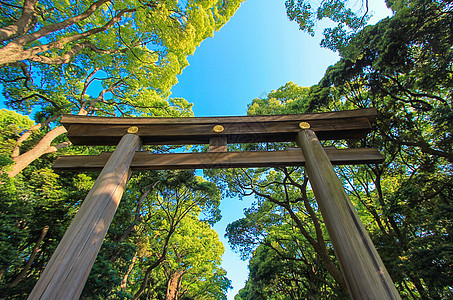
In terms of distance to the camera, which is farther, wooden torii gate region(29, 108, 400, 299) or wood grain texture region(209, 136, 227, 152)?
wood grain texture region(209, 136, 227, 152)

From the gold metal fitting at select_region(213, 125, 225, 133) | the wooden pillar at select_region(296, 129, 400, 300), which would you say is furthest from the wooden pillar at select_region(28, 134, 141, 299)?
the wooden pillar at select_region(296, 129, 400, 300)

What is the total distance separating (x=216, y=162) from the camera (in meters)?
2.71

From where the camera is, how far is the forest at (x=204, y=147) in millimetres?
4598

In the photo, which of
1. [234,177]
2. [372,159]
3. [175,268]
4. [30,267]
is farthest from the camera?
[175,268]

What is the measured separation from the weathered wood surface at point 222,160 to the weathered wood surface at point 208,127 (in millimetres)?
438

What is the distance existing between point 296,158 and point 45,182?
7.89 meters

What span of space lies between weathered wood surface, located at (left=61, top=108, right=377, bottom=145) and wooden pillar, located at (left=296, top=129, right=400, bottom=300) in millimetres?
683

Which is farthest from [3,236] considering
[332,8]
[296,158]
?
[332,8]

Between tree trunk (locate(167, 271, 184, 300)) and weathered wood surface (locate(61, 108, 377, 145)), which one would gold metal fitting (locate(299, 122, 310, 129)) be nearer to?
weathered wood surface (locate(61, 108, 377, 145))

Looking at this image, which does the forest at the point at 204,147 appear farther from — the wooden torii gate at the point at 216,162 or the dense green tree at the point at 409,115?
the wooden torii gate at the point at 216,162

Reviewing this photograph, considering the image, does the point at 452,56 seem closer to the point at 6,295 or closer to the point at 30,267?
the point at 6,295

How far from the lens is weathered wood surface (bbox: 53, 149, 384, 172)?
264 centimetres

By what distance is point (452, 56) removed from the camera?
4344 millimetres

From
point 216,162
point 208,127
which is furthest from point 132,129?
point 216,162
